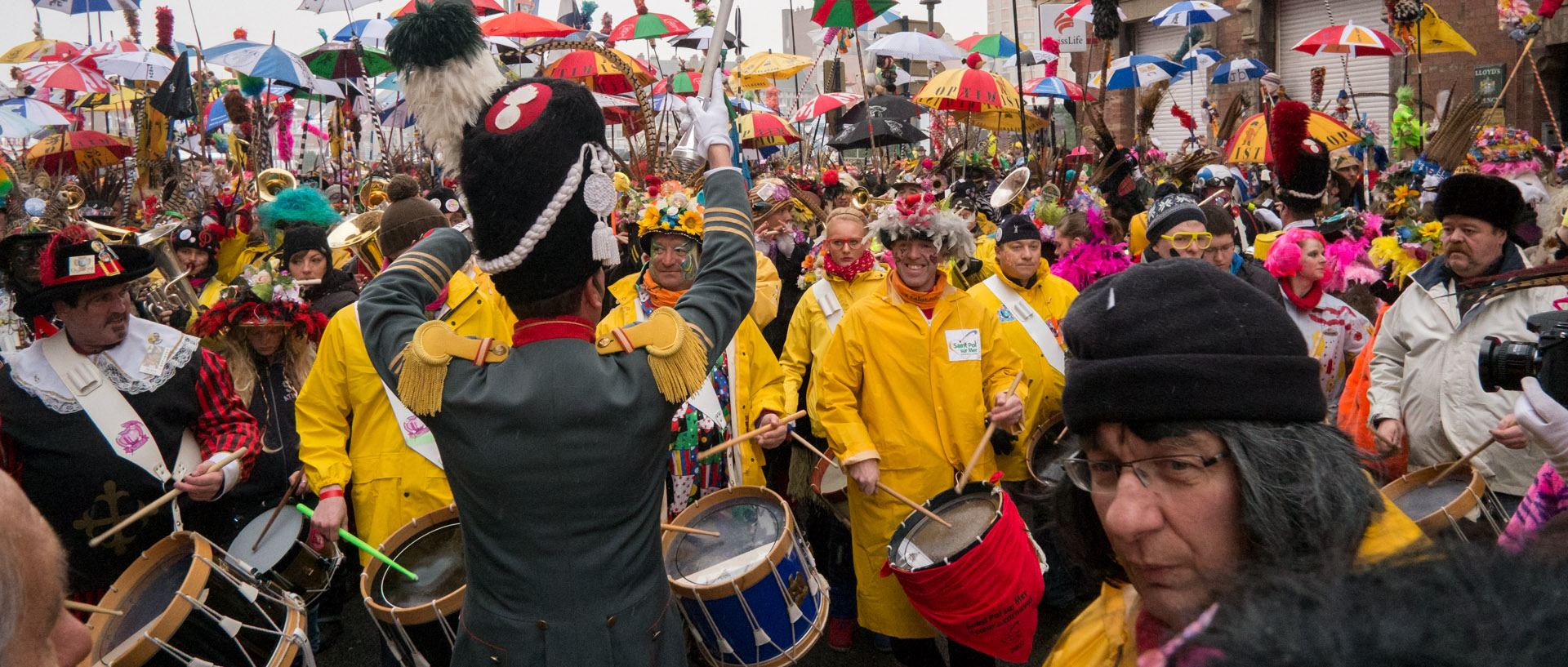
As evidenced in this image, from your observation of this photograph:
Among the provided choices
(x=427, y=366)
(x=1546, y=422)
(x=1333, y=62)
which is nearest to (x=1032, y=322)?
(x=1546, y=422)

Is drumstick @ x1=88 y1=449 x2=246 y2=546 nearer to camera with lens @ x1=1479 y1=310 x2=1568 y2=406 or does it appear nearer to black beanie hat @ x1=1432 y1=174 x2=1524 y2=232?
camera with lens @ x1=1479 y1=310 x2=1568 y2=406

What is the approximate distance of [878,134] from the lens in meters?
12.4

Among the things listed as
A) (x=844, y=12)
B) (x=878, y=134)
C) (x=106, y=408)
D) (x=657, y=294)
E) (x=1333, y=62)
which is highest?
(x=844, y=12)

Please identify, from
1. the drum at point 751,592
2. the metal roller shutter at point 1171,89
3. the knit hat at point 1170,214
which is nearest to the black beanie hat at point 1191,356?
the drum at point 751,592

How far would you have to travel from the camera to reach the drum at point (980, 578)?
3354 millimetres

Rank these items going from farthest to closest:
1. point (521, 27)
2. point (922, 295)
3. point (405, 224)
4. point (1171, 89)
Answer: point (1171, 89) → point (521, 27) → point (922, 295) → point (405, 224)

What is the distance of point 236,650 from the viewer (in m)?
2.84

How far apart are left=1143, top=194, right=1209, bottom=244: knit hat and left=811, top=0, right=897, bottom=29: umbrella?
16.8 ft

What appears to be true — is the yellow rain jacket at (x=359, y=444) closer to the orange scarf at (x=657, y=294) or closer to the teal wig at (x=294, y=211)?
the orange scarf at (x=657, y=294)

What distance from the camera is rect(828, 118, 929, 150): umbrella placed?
1230cm

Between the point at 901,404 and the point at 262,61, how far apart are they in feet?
30.9

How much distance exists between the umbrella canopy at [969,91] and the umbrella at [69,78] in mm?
9765

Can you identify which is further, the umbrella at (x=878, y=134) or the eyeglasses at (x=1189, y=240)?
the umbrella at (x=878, y=134)

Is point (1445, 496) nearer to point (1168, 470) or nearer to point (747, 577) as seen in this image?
point (747, 577)
